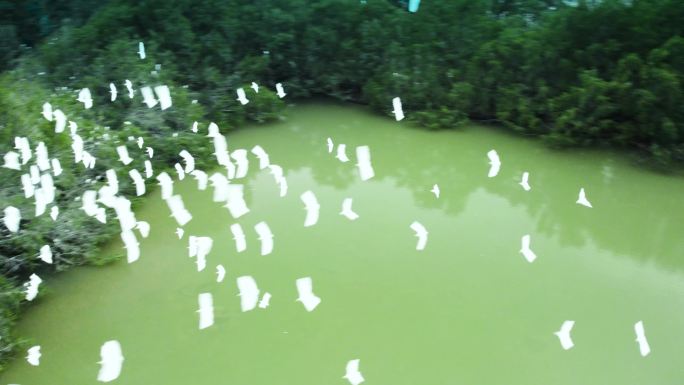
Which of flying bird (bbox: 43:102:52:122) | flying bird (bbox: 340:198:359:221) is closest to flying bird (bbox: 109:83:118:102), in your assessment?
flying bird (bbox: 43:102:52:122)

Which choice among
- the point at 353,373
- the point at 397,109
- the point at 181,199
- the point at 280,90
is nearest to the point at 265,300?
the point at 353,373

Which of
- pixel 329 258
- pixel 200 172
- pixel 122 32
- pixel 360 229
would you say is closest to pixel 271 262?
pixel 329 258

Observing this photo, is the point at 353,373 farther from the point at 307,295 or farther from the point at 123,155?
the point at 123,155

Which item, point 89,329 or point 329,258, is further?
point 329,258

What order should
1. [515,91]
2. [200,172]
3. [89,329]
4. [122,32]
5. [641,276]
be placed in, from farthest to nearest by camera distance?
1. [122,32]
2. [515,91]
3. [200,172]
4. [641,276]
5. [89,329]

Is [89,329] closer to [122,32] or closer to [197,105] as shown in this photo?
[197,105]
